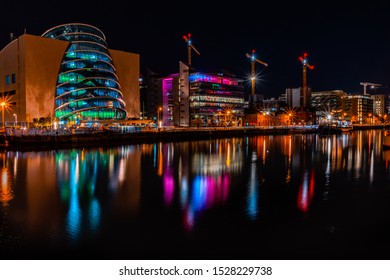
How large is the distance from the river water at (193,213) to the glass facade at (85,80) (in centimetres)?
3400

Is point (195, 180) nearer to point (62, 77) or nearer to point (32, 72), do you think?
point (32, 72)

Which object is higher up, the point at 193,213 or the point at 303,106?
the point at 303,106

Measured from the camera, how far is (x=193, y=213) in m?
11.5

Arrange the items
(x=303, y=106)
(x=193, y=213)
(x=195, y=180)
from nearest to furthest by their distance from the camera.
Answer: (x=193, y=213)
(x=195, y=180)
(x=303, y=106)

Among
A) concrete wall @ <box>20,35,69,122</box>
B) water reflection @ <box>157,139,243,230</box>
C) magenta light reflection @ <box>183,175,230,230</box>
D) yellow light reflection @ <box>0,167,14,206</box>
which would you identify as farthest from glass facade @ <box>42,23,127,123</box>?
magenta light reflection @ <box>183,175,230,230</box>

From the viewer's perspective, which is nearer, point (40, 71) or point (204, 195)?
point (204, 195)

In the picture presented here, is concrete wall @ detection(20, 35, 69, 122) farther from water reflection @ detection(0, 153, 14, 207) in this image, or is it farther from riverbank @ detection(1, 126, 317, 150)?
water reflection @ detection(0, 153, 14, 207)

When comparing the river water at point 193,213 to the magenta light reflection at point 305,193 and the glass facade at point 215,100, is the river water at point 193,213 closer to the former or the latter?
the magenta light reflection at point 305,193

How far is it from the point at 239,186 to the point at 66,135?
79.8ft

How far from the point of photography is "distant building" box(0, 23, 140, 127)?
171 feet

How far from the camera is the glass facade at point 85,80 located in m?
53.9

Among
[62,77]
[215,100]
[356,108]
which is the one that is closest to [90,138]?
[62,77]

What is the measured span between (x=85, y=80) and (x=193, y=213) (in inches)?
1848

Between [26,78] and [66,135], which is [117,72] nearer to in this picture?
[26,78]
